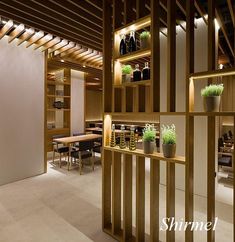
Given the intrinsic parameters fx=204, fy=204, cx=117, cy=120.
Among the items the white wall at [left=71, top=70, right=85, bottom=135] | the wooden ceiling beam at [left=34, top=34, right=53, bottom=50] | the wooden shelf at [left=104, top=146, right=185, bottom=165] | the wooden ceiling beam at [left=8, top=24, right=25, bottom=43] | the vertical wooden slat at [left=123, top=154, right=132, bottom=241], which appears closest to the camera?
the wooden shelf at [left=104, top=146, right=185, bottom=165]

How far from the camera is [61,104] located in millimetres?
7125

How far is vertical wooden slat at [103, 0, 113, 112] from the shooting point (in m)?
2.72

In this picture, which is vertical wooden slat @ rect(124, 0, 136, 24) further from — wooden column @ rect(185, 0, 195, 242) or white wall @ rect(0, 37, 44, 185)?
white wall @ rect(0, 37, 44, 185)

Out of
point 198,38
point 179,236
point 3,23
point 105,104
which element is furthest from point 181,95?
point 3,23

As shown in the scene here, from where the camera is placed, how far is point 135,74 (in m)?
2.50

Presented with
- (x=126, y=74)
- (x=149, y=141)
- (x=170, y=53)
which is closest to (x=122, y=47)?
(x=126, y=74)

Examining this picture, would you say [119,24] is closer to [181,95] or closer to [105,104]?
[105,104]

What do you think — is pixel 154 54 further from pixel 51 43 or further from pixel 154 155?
pixel 51 43

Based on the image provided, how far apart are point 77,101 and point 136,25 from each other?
552 cm

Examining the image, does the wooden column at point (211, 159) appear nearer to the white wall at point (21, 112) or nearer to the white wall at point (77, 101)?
the white wall at point (21, 112)

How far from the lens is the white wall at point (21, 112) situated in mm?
4441

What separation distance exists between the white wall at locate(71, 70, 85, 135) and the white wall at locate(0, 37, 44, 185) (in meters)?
2.29

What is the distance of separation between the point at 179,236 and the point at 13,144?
3862 mm

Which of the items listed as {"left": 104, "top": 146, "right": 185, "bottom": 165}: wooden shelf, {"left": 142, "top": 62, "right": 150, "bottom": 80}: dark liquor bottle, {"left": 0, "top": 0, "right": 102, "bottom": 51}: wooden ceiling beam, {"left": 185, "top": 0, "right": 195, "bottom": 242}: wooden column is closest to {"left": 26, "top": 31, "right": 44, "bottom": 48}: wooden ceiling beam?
{"left": 0, "top": 0, "right": 102, "bottom": 51}: wooden ceiling beam
